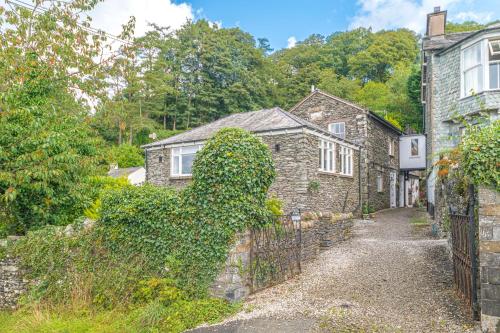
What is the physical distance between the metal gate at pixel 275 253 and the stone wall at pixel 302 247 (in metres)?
0.21

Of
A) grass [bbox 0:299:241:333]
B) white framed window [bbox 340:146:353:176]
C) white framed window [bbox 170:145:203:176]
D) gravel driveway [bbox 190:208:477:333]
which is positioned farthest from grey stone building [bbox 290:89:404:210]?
grass [bbox 0:299:241:333]

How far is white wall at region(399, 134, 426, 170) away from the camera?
25.7 m

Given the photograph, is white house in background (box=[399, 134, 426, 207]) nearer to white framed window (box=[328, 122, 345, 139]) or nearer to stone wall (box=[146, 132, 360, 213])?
white framed window (box=[328, 122, 345, 139])

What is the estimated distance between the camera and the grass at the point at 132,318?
5809 mm

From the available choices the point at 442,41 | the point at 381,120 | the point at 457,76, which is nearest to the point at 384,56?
the point at 381,120

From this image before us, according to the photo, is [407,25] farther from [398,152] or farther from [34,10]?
[34,10]

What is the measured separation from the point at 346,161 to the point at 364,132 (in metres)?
2.67

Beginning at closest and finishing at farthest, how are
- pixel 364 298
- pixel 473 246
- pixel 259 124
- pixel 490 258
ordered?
1. pixel 490 258
2. pixel 473 246
3. pixel 364 298
4. pixel 259 124

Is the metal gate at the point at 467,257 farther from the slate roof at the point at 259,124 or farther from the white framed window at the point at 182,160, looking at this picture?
the white framed window at the point at 182,160

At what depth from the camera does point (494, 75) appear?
14.2m

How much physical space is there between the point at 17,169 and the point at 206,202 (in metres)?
4.83

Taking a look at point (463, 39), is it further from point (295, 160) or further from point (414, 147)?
point (414, 147)

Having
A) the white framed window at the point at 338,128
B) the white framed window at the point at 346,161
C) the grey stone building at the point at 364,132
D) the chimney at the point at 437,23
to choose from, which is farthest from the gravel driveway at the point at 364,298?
the chimney at the point at 437,23

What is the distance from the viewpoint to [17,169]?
26.9 ft
